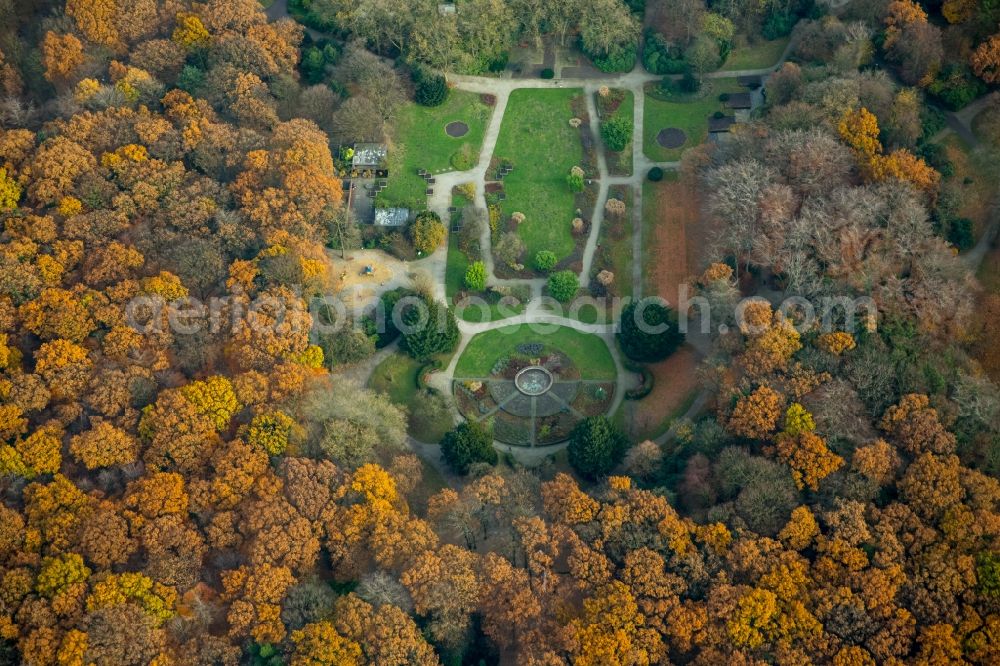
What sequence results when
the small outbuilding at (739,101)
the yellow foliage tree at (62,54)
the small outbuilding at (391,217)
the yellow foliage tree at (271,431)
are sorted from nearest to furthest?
the yellow foliage tree at (271,431) → the small outbuilding at (391,217) → the yellow foliage tree at (62,54) → the small outbuilding at (739,101)

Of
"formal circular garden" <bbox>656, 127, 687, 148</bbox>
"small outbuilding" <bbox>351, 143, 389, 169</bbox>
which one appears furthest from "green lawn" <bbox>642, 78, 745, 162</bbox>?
"small outbuilding" <bbox>351, 143, 389, 169</bbox>

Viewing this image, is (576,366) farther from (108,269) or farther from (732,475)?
(108,269)

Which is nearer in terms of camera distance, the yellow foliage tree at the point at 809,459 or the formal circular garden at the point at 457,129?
the yellow foliage tree at the point at 809,459

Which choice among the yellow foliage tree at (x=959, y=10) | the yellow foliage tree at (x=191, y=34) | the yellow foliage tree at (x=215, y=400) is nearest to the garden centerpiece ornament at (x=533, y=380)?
the yellow foliage tree at (x=215, y=400)

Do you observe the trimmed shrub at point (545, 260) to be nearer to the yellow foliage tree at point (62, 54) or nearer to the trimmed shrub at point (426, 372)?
the trimmed shrub at point (426, 372)

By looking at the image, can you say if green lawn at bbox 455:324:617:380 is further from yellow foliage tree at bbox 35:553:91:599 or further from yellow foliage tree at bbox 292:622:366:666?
yellow foliage tree at bbox 35:553:91:599

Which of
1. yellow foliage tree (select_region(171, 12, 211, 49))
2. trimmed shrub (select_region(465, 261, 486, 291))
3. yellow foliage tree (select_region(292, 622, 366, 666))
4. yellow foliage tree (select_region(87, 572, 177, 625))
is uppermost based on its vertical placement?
yellow foliage tree (select_region(171, 12, 211, 49))
